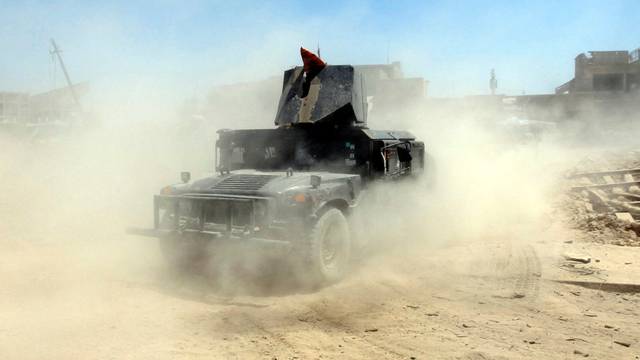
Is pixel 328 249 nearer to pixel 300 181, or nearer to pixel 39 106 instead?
pixel 300 181

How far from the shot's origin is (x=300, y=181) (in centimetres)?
608

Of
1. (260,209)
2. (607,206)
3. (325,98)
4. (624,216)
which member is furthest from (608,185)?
(260,209)

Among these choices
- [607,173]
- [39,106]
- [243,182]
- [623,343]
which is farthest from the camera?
[39,106]

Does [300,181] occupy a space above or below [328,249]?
above

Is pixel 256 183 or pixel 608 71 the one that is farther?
pixel 608 71

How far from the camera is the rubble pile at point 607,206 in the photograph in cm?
840

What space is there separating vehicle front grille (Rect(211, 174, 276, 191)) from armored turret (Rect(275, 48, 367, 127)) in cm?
136

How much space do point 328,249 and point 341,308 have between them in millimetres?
1031

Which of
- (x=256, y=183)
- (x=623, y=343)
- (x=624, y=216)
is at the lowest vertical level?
(x=623, y=343)

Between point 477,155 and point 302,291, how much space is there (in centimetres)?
908

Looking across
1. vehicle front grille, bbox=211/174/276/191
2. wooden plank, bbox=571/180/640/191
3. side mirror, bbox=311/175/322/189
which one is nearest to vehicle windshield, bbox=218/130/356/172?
vehicle front grille, bbox=211/174/276/191

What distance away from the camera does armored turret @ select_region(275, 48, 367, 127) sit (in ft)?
24.5

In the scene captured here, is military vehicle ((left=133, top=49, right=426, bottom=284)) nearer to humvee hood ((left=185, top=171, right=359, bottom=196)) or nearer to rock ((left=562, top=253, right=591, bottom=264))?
humvee hood ((left=185, top=171, right=359, bottom=196))

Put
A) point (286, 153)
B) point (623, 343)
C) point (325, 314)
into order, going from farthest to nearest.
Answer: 1. point (286, 153)
2. point (325, 314)
3. point (623, 343)
